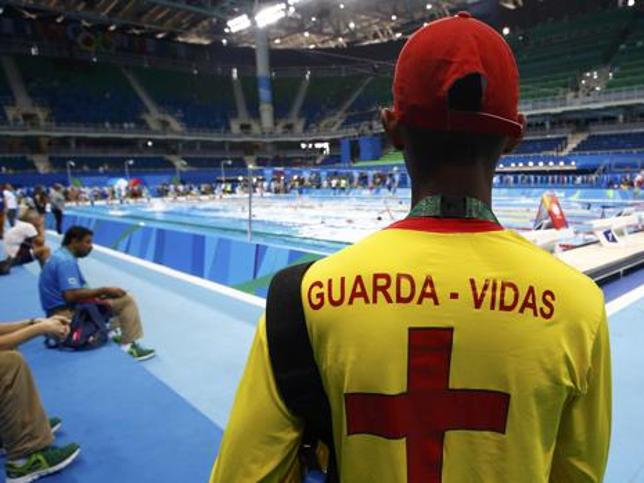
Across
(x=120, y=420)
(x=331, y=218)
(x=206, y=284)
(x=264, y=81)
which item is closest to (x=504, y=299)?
(x=120, y=420)

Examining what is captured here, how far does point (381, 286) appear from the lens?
2.51ft

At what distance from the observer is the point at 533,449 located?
82 cm

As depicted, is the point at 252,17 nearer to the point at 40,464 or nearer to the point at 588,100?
the point at 588,100

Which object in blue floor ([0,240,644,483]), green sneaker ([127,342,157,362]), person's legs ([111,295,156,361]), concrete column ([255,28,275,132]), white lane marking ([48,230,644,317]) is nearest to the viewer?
blue floor ([0,240,644,483])

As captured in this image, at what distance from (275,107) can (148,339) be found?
46.9 metres

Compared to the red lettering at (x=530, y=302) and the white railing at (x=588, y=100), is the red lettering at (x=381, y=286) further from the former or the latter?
the white railing at (x=588, y=100)

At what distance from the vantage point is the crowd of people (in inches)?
98.2

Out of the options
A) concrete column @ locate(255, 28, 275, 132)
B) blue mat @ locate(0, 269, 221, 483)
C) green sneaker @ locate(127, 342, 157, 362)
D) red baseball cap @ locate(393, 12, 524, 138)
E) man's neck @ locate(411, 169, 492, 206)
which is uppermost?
concrete column @ locate(255, 28, 275, 132)

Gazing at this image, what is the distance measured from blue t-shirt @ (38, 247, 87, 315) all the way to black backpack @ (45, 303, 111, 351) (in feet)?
0.65

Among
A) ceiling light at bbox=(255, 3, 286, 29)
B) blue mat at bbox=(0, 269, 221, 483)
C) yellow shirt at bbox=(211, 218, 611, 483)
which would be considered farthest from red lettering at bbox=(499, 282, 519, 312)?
ceiling light at bbox=(255, 3, 286, 29)

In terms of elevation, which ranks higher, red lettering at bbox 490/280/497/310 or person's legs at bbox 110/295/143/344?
red lettering at bbox 490/280/497/310

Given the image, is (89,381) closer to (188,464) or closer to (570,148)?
(188,464)

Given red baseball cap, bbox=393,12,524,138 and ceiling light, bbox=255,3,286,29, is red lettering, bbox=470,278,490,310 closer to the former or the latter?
red baseball cap, bbox=393,12,524,138

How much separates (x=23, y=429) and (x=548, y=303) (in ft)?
9.10
